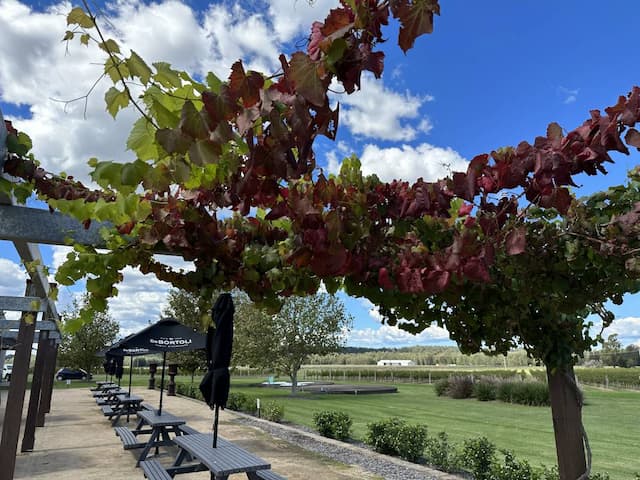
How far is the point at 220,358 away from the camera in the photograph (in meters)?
3.45

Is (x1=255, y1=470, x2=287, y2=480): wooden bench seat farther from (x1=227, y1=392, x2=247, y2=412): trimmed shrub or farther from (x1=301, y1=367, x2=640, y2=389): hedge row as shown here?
(x1=301, y1=367, x2=640, y2=389): hedge row

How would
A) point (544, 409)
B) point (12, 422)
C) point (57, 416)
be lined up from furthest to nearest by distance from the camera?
point (544, 409) < point (57, 416) < point (12, 422)

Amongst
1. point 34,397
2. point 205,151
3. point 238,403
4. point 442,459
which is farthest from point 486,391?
point 205,151

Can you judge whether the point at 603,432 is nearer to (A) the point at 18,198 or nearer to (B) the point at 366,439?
(B) the point at 366,439

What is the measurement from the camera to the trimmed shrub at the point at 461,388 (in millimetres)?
24453

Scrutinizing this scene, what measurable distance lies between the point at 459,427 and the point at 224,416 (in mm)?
7343

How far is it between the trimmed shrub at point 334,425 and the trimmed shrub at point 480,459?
3.57 metres

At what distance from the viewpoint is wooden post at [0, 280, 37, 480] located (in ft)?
21.9

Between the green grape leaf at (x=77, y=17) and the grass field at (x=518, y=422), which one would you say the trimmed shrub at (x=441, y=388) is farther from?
the green grape leaf at (x=77, y=17)

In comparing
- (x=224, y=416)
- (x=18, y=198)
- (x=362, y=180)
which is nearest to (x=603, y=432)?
(x=224, y=416)

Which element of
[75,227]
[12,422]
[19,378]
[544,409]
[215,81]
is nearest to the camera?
[215,81]

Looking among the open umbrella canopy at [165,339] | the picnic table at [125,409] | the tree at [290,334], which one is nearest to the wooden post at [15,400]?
the open umbrella canopy at [165,339]

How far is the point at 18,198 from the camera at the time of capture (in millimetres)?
2090

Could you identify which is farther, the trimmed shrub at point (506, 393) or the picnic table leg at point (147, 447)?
the trimmed shrub at point (506, 393)
